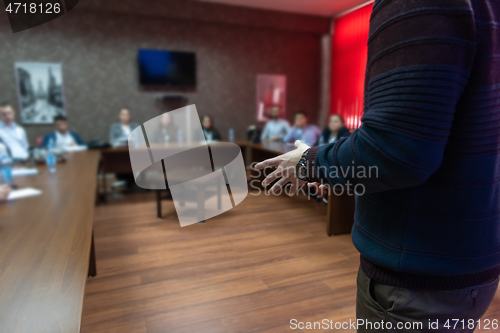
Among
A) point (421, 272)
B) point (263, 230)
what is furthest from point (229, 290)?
point (421, 272)

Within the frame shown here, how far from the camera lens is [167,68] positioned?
19.5 feet

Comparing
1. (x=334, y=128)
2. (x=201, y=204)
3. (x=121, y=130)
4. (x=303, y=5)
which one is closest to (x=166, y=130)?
(x=121, y=130)

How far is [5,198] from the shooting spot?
1846 millimetres

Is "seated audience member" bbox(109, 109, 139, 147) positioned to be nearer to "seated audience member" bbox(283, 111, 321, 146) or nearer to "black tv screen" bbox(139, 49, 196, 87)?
"black tv screen" bbox(139, 49, 196, 87)

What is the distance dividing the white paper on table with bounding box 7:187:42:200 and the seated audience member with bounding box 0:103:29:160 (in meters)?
2.45

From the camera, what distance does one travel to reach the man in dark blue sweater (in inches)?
19.1

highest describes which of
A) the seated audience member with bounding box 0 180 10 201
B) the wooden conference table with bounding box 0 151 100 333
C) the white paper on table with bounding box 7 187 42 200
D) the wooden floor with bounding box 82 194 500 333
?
the seated audience member with bounding box 0 180 10 201

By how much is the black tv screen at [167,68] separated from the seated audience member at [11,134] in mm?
2186

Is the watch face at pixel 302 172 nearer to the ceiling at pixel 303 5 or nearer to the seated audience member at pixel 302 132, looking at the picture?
the seated audience member at pixel 302 132

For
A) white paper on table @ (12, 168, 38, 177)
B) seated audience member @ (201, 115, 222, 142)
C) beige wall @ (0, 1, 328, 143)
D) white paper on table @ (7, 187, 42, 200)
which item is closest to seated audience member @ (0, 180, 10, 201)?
white paper on table @ (7, 187, 42, 200)

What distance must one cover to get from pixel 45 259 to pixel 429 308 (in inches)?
46.4

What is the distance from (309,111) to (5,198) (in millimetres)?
6053

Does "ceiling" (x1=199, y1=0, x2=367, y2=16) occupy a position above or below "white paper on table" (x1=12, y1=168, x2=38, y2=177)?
above

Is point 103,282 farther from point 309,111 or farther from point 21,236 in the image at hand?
point 309,111
